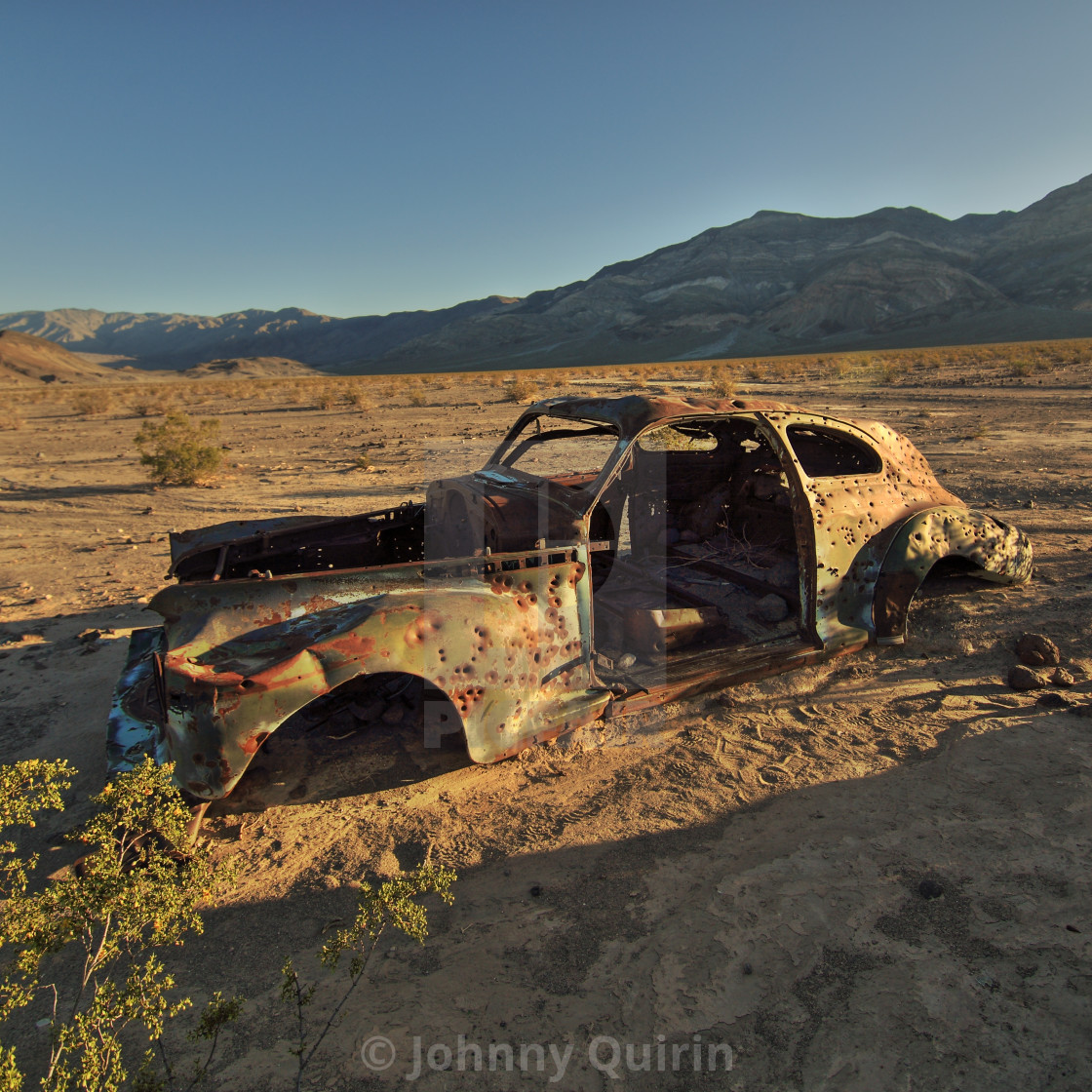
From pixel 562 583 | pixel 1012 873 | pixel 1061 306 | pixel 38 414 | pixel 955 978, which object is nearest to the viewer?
pixel 955 978

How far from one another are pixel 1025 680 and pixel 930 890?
2053 mm

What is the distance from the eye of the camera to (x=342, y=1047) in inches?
80.3

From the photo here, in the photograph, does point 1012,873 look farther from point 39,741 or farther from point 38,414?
point 38,414

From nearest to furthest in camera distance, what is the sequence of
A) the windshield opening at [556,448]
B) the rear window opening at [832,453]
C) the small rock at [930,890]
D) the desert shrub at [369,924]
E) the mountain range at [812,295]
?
the desert shrub at [369,924] < the small rock at [930,890] < the rear window opening at [832,453] < the windshield opening at [556,448] < the mountain range at [812,295]

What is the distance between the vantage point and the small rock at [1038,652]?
13.6ft

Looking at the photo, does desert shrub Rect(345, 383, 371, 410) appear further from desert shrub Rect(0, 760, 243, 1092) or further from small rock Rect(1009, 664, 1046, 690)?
desert shrub Rect(0, 760, 243, 1092)

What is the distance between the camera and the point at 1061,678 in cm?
394

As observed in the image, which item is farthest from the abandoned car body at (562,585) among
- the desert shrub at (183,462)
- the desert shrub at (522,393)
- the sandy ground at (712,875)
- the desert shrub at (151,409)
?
the desert shrub at (151,409)

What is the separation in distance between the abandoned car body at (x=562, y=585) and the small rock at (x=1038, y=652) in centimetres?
62

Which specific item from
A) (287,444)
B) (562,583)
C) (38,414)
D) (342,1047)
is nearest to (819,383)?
(287,444)

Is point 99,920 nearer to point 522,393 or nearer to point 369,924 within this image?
point 369,924

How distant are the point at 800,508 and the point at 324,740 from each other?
302 cm

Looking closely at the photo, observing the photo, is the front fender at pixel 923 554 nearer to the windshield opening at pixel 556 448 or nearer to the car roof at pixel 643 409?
the car roof at pixel 643 409

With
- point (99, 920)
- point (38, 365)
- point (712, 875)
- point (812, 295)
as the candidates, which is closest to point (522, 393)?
point (712, 875)
